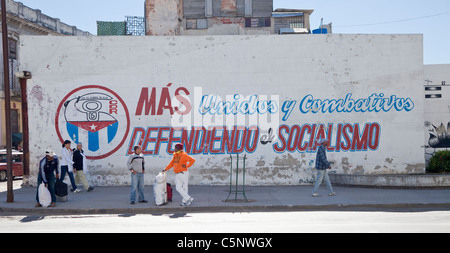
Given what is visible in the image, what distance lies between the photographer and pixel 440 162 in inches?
689

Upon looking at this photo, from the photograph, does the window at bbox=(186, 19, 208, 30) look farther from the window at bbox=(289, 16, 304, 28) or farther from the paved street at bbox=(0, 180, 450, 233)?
the paved street at bbox=(0, 180, 450, 233)

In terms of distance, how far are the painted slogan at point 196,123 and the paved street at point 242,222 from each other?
5.52 meters

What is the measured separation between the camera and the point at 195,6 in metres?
40.4

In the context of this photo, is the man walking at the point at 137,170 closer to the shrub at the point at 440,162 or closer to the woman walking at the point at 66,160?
the woman walking at the point at 66,160

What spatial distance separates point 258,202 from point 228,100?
5.22 metres

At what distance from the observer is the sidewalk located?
12.6 meters

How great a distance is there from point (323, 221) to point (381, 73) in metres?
9.09

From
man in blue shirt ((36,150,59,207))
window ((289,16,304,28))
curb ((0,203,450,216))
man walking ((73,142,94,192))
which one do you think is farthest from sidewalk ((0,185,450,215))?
window ((289,16,304,28))

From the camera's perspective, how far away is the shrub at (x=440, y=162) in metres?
17.4

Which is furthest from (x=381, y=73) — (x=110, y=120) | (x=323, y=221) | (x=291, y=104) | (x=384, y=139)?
(x=110, y=120)

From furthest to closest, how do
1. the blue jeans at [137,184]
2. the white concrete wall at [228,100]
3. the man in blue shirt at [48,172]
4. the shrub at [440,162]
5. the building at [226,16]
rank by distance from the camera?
1. the building at [226,16]
2. the shrub at [440,162]
3. the white concrete wall at [228,100]
4. the blue jeans at [137,184]
5. the man in blue shirt at [48,172]

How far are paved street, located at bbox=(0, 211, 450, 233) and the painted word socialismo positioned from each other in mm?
5526

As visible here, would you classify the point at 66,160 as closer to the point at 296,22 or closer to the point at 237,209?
the point at 237,209

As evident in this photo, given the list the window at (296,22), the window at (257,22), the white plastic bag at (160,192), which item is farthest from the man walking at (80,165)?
the window at (296,22)
